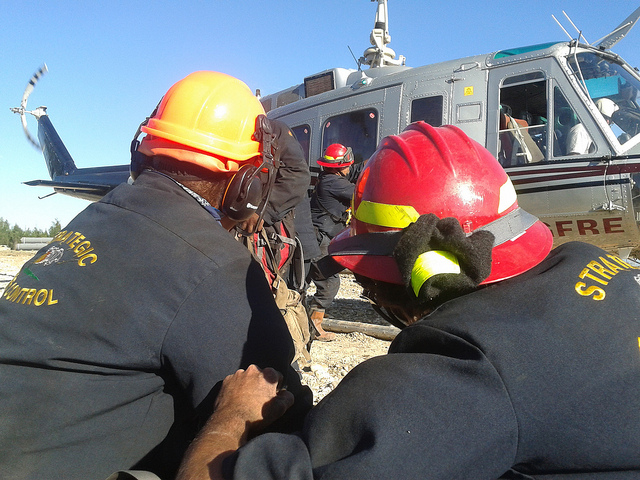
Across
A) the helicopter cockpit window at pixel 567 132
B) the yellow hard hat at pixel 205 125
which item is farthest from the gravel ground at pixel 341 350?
the helicopter cockpit window at pixel 567 132

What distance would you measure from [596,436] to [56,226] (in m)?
23.6

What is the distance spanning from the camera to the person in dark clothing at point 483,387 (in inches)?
34.4

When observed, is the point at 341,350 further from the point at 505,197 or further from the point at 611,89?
the point at 611,89

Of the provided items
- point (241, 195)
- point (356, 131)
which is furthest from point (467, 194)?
point (356, 131)

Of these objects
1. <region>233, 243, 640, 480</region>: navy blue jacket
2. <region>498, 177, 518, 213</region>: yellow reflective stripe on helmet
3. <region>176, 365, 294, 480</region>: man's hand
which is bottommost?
<region>176, 365, 294, 480</region>: man's hand

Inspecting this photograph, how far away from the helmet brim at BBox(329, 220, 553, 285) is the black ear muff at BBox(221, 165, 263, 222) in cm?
67

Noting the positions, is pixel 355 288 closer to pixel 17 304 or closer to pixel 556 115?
pixel 556 115

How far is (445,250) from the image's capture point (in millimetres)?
1124

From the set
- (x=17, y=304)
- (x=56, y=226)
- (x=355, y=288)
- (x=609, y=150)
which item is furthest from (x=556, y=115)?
(x=56, y=226)

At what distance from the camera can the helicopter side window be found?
6445mm

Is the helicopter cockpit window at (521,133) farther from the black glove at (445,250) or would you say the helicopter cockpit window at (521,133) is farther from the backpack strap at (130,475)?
the backpack strap at (130,475)

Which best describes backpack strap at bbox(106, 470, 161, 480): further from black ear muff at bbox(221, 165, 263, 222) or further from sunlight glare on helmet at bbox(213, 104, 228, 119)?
sunlight glare on helmet at bbox(213, 104, 228, 119)

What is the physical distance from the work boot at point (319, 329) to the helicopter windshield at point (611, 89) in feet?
13.4

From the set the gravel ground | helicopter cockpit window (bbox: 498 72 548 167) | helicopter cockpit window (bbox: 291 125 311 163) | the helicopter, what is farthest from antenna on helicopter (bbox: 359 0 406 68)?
the gravel ground
